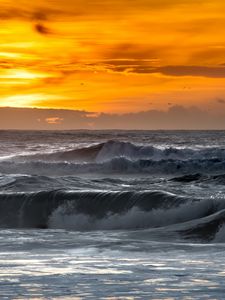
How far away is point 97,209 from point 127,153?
2799cm

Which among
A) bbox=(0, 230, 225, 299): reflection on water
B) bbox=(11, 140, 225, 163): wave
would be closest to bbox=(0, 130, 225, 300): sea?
bbox=(0, 230, 225, 299): reflection on water

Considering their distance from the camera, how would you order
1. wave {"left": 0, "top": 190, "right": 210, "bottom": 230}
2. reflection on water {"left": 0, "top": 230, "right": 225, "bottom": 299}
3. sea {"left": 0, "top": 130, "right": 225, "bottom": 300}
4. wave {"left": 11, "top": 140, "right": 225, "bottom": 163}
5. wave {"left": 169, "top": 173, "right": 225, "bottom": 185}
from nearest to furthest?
reflection on water {"left": 0, "top": 230, "right": 225, "bottom": 299} < sea {"left": 0, "top": 130, "right": 225, "bottom": 300} < wave {"left": 0, "top": 190, "right": 210, "bottom": 230} < wave {"left": 169, "top": 173, "right": 225, "bottom": 185} < wave {"left": 11, "top": 140, "right": 225, "bottom": 163}

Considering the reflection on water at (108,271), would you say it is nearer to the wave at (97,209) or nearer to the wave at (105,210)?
the wave at (105,210)

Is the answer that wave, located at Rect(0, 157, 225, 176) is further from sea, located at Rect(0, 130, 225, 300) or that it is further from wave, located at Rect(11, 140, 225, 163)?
sea, located at Rect(0, 130, 225, 300)

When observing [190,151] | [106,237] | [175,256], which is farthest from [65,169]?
[175,256]

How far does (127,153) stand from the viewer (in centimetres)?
4600

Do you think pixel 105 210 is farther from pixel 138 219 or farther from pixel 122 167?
pixel 122 167

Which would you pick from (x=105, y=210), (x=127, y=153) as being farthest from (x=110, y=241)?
(x=127, y=153)

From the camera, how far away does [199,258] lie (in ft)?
35.7

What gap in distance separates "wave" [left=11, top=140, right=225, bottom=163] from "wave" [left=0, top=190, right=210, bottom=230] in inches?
909

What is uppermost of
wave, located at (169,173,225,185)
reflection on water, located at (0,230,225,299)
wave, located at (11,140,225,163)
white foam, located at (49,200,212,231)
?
wave, located at (11,140,225,163)

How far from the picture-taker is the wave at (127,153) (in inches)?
1736

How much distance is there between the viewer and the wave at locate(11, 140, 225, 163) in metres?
44.1

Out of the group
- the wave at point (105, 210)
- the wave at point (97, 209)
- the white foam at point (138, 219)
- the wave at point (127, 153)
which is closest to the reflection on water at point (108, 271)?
the wave at point (105, 210)
